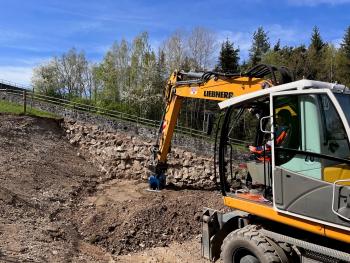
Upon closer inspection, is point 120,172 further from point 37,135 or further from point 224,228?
point 224,228

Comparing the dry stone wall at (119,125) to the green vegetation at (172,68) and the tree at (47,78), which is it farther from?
the tree at (47,78)

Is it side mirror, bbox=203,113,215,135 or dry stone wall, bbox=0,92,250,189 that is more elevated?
side mirror, bbox=203,113,215,135

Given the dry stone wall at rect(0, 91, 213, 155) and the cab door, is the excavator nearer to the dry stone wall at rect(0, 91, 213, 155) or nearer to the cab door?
the cab door

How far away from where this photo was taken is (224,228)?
24.6ft

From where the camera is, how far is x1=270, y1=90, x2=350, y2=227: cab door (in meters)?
5.27

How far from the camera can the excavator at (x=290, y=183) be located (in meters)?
5.35

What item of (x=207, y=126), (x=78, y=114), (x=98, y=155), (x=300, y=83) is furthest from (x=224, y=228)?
(x=78, y=114)

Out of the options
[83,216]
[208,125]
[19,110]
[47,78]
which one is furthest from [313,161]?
[47,78]

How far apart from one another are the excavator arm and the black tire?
8.71ft

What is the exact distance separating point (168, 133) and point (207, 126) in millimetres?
6507

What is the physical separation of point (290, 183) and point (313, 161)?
414 mm

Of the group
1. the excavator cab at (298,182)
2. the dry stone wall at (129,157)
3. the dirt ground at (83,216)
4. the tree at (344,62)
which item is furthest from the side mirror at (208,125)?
the tree at (344,62)

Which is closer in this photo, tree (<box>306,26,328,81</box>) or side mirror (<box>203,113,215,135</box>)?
side mirror (<box>203,113,215,135</box>)

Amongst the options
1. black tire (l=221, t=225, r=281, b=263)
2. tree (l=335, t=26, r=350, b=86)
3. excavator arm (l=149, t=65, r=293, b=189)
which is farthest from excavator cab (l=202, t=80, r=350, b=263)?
tree (l=335, t=26, r=350, b=86)
